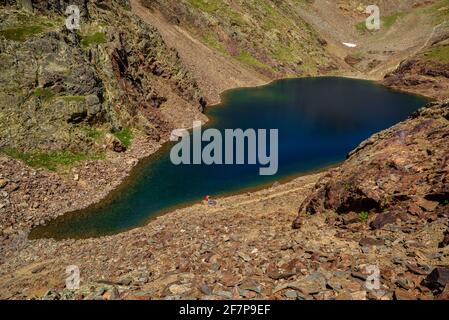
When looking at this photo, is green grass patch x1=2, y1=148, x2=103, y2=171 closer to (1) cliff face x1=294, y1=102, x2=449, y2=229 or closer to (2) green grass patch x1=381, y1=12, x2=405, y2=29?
(1) cliff face x1=294, y1=102, x2=449, y2=229

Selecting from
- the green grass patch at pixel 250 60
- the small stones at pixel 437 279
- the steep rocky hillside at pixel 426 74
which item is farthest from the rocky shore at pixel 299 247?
the steep rocky hillside at pixel 426 74

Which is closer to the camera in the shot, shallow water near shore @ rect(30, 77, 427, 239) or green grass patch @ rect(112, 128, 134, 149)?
shallow water near shore @ rect(30, 77, 427, 239)

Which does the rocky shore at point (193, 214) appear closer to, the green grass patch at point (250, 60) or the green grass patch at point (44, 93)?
the green grass patch at point (44, 93)

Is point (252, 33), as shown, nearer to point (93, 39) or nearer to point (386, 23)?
point (93, 39)

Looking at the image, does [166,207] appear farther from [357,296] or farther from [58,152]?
[357,296]

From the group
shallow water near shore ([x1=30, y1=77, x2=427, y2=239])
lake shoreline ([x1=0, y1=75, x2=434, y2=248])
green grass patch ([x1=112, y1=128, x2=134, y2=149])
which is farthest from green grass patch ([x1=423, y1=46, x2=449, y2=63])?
green grass patch ([x1=112, y1=128, x2=134, y2=149])

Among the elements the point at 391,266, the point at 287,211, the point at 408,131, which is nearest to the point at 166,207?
the point at 287,211
